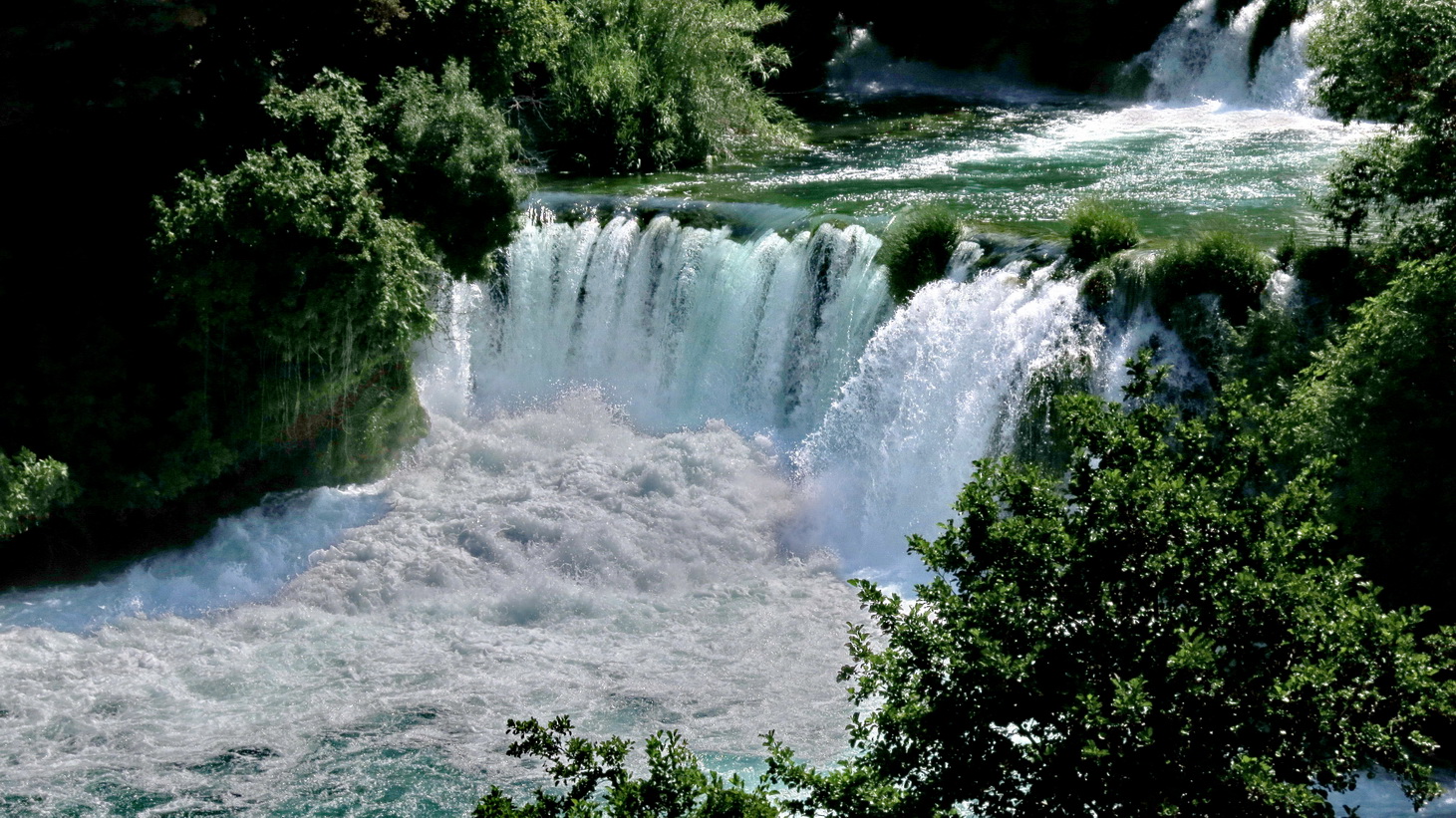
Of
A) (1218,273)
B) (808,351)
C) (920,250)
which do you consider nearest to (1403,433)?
(1218,273)

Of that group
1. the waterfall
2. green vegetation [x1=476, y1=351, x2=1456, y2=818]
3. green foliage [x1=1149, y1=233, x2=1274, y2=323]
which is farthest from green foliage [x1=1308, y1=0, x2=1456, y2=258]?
green vegetation [x1=476, y1=351, x2=1456, y2=818]

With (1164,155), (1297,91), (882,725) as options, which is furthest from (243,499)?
(1297,91)

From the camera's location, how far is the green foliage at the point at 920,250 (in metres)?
15.8

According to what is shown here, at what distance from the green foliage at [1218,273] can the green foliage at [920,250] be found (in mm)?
2910

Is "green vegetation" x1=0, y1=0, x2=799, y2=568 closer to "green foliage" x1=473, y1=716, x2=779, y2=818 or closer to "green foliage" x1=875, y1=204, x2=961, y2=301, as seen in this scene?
"green foliage" x1=875, y1=204, x2=961, y2=301

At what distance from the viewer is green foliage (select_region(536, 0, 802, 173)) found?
2197cm

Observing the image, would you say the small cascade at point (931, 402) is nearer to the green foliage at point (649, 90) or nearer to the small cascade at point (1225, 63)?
the green foliage at point (649, 90)

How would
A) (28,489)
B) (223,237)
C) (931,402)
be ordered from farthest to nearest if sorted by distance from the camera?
Answer: (931,402)
(223,237)
(28,489)

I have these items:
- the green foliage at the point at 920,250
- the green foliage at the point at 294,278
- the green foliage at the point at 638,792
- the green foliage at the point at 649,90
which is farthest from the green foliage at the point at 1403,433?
the green foliage at the point at 649,90

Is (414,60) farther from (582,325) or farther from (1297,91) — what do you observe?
(1297,91)

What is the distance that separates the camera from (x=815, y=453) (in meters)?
16.1

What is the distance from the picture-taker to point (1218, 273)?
13.2m

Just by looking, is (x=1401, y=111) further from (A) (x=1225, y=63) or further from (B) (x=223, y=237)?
(A) (x=1225, y=63)

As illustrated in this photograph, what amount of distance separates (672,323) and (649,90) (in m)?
5.71
